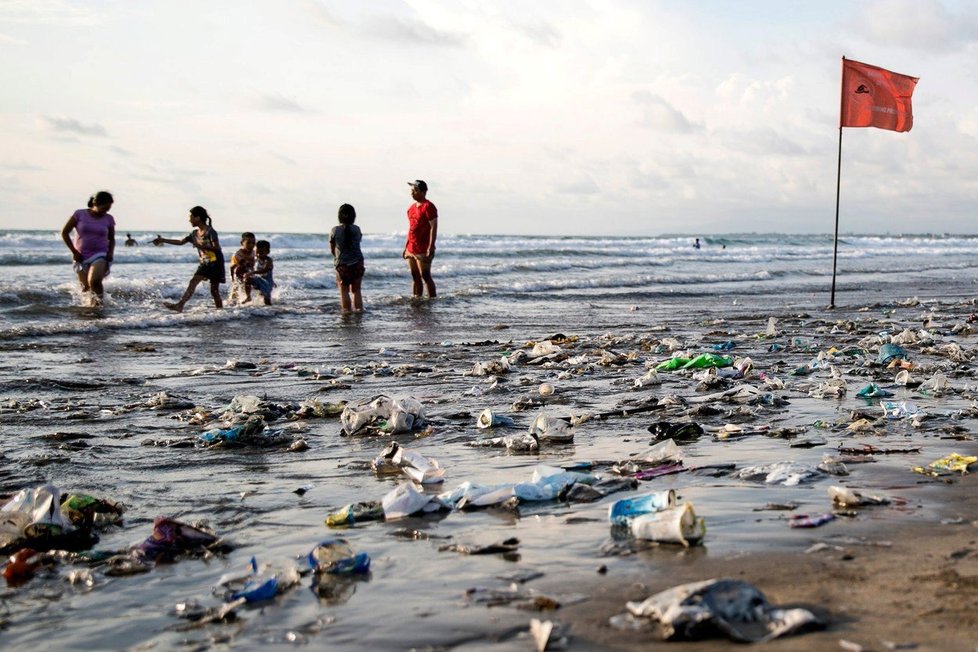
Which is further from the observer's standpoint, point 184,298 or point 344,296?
point 344,296

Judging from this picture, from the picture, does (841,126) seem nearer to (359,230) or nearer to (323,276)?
(359,230)

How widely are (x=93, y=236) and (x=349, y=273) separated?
3346mm

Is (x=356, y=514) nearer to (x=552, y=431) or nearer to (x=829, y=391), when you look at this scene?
(x=552, y=431)

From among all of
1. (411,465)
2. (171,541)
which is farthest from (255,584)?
(411,465)

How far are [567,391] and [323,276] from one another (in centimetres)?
1372

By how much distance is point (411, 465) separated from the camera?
385 cm

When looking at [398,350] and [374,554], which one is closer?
[374,554]

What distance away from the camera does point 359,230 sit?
45.3ft

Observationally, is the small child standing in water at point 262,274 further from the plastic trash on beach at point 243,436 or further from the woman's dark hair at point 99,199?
the plastic trash on beach at point 243,436

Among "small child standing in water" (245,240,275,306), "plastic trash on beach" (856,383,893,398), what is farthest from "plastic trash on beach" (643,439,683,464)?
"small child standing in water" (245,240,275,306)

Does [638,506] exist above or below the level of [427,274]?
below

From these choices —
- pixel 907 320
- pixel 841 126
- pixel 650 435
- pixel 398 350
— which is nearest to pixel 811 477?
pixel 650 435

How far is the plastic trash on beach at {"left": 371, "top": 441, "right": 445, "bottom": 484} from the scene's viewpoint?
147 inches

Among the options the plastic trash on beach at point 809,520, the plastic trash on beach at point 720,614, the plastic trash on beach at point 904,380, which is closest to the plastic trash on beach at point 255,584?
the plastic trash on beach at point 720,614
